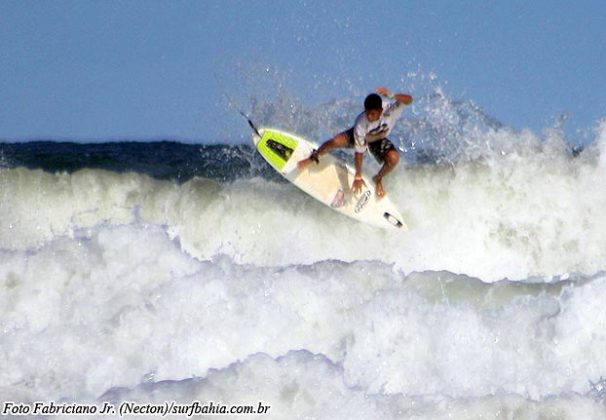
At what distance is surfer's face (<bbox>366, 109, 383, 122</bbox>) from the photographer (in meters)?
9.78

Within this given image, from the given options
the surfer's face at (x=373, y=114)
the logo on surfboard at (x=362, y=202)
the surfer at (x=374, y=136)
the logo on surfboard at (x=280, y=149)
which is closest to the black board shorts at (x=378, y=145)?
the surfer at (x=374, y=136)

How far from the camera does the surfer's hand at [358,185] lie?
10555 millimetres

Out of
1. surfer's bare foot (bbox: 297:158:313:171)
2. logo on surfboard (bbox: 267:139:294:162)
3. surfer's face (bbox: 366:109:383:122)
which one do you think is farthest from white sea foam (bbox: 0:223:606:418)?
logo on surfboard (bbox: 267:139:294:162)

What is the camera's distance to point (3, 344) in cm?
762

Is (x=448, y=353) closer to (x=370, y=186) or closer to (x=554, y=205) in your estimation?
(x=370, y=186)

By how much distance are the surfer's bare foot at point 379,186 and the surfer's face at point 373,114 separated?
942mm

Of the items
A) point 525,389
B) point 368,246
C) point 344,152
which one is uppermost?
point 344,152

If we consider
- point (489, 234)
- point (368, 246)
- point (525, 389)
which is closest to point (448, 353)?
point (525, 389)

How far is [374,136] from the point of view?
10.1m

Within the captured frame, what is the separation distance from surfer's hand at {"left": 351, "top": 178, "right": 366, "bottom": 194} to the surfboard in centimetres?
6

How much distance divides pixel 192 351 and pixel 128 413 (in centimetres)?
122

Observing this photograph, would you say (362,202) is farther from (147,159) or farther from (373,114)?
(147,159)
